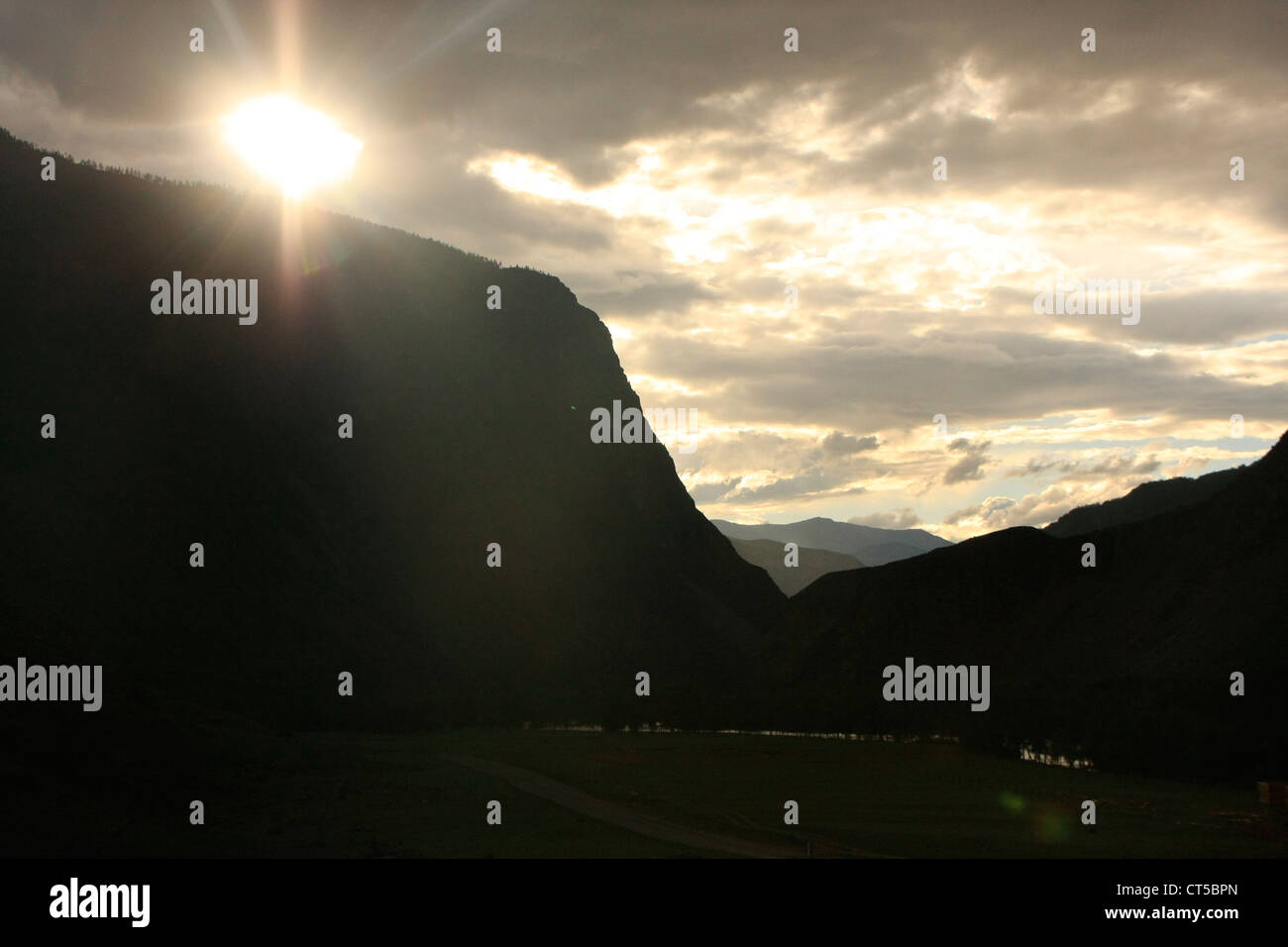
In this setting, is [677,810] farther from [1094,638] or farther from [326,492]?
[326,492]

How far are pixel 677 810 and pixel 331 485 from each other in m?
73.9

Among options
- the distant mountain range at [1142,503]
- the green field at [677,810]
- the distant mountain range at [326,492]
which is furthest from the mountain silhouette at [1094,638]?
the distant mountain range at [1142,503]

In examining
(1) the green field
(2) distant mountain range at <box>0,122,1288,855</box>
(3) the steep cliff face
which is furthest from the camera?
(3) the steep cliff face

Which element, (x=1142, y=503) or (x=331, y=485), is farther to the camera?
(x=1142, y=503)

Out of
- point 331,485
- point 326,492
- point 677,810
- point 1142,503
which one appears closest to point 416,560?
point 331,485

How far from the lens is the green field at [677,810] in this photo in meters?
30.6

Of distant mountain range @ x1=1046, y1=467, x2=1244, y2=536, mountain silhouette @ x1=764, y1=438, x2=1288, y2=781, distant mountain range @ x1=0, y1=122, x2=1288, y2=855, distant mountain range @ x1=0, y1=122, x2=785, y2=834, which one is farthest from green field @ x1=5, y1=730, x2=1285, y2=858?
distant mountain range @ x1=1046, y1=467, x2=1244, y2=536

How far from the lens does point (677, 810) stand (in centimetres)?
3978

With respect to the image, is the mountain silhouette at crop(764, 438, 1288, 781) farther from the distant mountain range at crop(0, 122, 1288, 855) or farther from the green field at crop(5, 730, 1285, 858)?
the green field at crop(5, 730, 1285, 858)

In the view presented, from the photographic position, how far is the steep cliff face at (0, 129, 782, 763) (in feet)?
261

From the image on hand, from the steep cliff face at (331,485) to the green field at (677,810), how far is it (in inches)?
404

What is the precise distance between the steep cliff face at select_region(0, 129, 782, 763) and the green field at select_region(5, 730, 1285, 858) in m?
10.3

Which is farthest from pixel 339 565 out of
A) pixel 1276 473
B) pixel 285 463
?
pixel 1276 473
